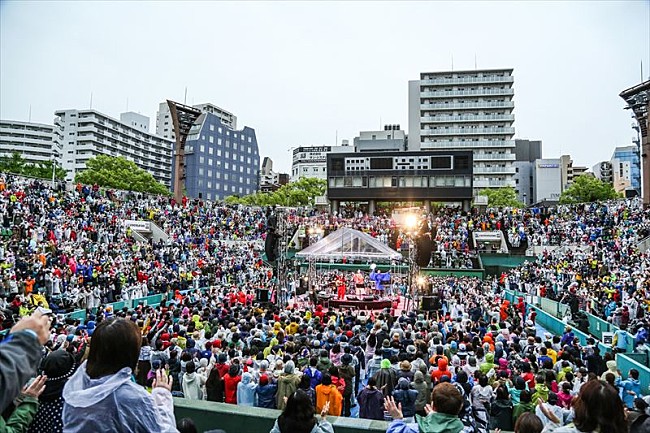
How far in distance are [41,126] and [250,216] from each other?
86322mm

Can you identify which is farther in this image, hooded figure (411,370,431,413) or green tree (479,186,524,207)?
green tree (479,186,524,207)

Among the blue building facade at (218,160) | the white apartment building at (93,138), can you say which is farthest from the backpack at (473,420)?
the white apartment building at (93,138)

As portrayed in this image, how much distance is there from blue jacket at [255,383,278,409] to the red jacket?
22.9 inches

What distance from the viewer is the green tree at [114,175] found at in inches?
2625

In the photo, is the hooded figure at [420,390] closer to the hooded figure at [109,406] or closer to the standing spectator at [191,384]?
the standing spectator at [191,384]

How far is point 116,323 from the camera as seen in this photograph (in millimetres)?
2799

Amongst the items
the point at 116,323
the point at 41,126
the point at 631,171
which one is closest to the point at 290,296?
the point at 116,323

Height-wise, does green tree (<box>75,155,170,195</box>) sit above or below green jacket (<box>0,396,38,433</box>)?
above

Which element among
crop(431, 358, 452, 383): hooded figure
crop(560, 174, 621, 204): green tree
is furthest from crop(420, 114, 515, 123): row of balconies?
crop(431, 358, 452, 383): hooded figure

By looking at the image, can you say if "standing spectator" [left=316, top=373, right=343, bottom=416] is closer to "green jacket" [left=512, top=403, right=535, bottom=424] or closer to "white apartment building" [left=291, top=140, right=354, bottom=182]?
"green jacket" [left=512, top=403, right=535, bottom=424]

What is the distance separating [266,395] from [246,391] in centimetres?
41

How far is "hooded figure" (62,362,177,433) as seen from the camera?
8.76 feet

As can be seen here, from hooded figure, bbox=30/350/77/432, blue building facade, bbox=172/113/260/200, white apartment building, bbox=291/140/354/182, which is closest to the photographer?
hooded figure, bbox=30/350/77/432

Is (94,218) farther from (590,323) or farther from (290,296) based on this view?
(590,323)
